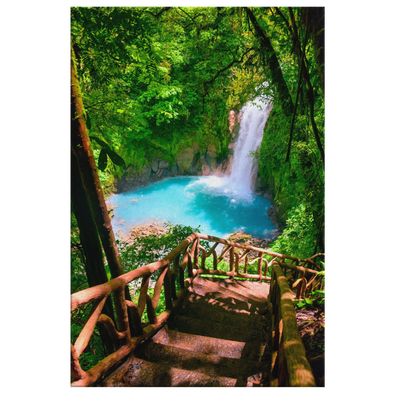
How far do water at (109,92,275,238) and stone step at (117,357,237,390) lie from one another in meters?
10.8

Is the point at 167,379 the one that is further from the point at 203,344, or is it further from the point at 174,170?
the point at 174,170

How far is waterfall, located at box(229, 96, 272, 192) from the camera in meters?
16.0

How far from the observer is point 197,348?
2262mm

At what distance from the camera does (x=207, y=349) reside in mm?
2246

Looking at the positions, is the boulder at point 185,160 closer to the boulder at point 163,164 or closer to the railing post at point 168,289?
the boulder at point 163,164

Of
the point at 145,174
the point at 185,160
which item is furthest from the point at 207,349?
the point at 185,160

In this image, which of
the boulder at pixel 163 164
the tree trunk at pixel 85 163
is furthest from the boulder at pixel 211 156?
the tree trunk at pixel 85 163

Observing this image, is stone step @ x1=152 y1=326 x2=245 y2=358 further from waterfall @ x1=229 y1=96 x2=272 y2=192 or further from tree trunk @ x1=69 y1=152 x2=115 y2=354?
waterfall @ x1=229 y1=96 x2=272 y2=192

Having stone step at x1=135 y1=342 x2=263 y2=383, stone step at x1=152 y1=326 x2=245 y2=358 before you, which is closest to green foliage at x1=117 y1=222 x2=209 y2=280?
stone step at x1=152 y1=326 x2=245 y2=358

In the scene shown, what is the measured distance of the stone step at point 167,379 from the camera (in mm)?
1616

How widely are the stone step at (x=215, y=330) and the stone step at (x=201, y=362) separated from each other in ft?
2.19
